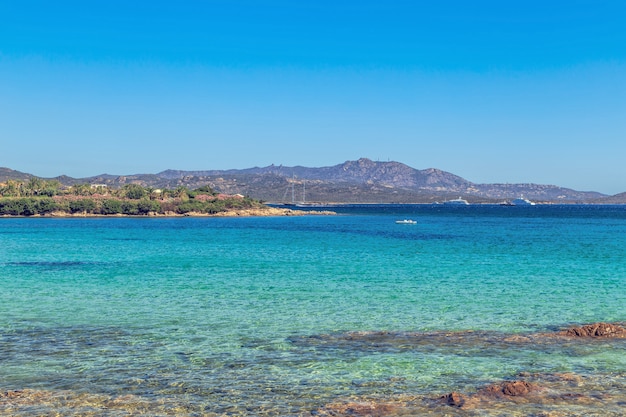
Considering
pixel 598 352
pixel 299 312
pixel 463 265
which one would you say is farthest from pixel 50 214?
pixel 598 352

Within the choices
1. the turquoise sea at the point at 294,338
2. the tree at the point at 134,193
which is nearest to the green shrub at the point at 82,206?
the tree at the point at 134,193

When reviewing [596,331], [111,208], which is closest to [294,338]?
[596,331]

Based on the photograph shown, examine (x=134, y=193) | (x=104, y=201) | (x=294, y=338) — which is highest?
(x=134, y=193)

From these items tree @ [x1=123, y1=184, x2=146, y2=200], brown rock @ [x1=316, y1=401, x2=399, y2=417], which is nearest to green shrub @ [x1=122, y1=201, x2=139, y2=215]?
tree @ [x1=123, y1=184, x2=146, y2=200]

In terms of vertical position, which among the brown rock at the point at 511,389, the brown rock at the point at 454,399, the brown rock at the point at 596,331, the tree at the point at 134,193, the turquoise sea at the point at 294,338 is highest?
the tree at the point at 134,193

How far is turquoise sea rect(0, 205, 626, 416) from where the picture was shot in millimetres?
12539

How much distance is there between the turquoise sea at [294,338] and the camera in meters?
12.5

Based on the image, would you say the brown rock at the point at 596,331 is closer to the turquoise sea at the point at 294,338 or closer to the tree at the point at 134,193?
the turquoise sea at the point at 294,338

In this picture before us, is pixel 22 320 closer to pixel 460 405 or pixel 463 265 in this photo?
pixel 460 405

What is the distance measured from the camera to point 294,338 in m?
18.1

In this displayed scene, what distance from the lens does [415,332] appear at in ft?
62.1

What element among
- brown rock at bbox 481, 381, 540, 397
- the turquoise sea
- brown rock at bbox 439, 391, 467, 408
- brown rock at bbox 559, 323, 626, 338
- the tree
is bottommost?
the turquoise sea

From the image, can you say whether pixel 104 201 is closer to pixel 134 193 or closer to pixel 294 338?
pixel 134 193

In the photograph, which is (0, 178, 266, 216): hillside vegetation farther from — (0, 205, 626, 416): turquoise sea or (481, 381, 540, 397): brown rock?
(481, 381, 540, 397): brown rock
